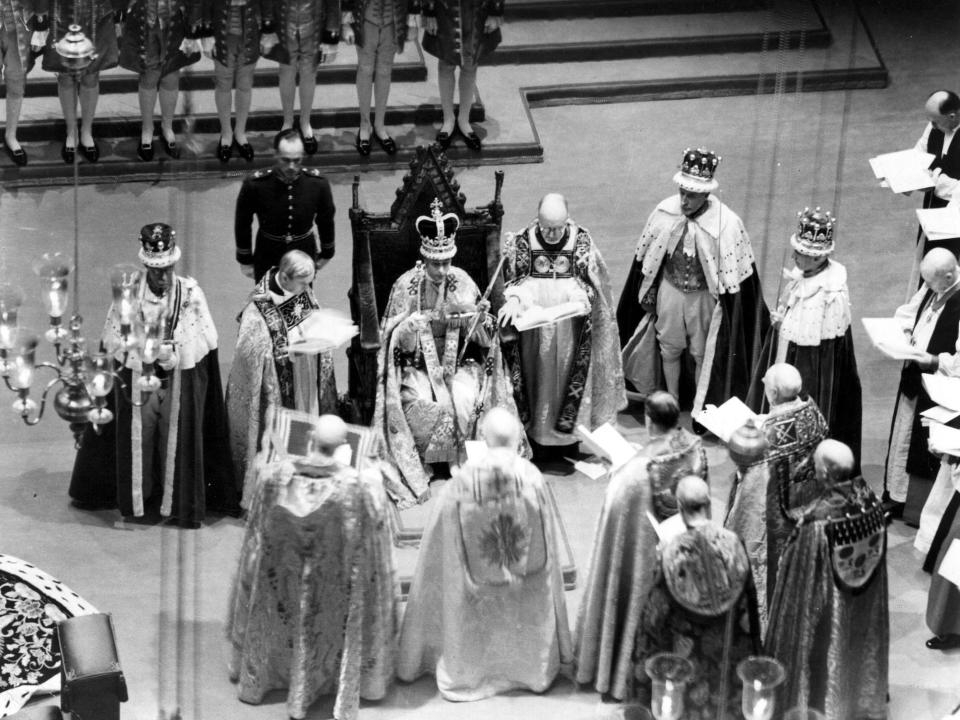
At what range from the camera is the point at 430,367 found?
1185 cm

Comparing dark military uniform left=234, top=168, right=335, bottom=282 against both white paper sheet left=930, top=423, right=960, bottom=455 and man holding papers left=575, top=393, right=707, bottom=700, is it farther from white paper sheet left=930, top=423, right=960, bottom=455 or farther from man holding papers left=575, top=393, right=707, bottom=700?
white paper sheet left=930, top=423, right=960, bottom=455

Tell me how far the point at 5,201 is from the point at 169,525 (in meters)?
3.31

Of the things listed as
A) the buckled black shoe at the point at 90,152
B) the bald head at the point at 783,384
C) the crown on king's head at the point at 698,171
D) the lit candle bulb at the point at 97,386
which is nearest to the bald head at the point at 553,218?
the crown on king's head at the point at 698,171

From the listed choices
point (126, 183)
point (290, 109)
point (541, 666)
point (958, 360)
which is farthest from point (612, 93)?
point (541, 666)

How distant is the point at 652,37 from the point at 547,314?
4.55 metres

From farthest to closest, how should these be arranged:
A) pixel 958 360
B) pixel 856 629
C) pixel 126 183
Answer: pixel 126 183 → pixel 958 360 → pixel 856 629

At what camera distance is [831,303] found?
1184cm

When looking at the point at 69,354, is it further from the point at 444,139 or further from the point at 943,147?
the point at 444,139

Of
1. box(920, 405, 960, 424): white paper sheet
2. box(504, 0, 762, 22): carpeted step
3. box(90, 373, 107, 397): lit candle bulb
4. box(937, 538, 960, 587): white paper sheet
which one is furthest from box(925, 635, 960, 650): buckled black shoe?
box(504, 0, 762, 22): carpeted step

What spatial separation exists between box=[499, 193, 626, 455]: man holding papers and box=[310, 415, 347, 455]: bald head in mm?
2015

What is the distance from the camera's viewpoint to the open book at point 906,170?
1282 cm

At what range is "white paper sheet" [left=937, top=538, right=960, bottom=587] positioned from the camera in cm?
1036

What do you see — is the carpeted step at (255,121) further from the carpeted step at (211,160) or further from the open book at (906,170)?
the open book at (906,170)

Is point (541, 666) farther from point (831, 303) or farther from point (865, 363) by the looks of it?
point (865, 363)
